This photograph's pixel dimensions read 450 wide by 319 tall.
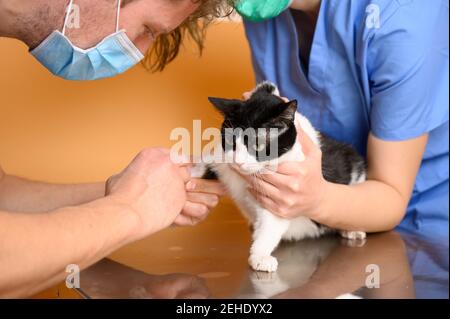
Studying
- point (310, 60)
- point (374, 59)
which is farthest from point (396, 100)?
point (310, 60)

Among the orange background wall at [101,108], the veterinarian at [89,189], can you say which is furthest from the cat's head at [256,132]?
the orange background wall at [101,108]

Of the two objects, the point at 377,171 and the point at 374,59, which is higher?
the point at 374,59

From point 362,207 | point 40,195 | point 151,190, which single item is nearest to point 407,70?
point 362,207

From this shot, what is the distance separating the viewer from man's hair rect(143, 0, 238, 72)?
47.0 inches

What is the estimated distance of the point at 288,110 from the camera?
1015 millimetres

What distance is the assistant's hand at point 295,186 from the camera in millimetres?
1040

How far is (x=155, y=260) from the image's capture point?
111cm

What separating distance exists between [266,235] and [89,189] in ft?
1.13

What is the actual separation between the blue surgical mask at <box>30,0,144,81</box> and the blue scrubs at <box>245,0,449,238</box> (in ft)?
1.18

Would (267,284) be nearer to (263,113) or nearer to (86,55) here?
(263,113)

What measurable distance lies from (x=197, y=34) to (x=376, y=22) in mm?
460

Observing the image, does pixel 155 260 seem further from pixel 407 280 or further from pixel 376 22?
pixel 376 22

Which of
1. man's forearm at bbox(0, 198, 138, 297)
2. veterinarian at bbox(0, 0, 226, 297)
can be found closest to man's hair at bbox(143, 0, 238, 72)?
veterinarian at bbox(0, 0, 226, 297)

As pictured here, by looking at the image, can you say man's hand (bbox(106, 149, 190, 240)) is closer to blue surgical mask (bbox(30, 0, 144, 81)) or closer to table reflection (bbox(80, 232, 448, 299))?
table reflection (bbox(80, 232, 448, 299))
